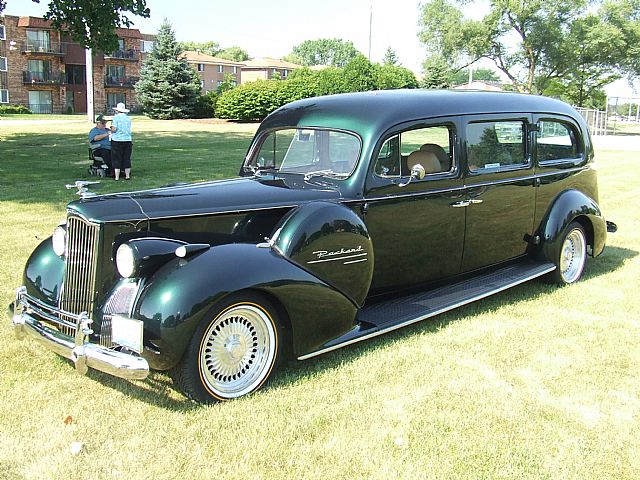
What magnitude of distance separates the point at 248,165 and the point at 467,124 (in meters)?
2.02

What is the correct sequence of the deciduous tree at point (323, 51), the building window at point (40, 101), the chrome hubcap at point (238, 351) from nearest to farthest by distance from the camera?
1. the chrome hubcap at point (238, 351)
2. the building window at point (40, 101)
3. the deciduous tree at point (323, 51)

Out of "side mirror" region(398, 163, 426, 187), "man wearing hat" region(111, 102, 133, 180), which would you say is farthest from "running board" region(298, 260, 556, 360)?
"man wearing hat" region(111, 102, 133, 180)

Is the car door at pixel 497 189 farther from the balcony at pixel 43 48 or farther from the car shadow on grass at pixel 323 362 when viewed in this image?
the balcony at pixel 43 48

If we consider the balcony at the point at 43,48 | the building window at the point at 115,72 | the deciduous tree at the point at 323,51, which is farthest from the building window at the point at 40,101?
the deciduous tree at the point at 323,51

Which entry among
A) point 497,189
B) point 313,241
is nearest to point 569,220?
point 497,189

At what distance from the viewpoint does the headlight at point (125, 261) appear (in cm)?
377

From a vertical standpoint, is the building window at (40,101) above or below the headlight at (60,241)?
above

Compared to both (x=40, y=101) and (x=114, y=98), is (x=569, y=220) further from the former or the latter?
(x=40, y=101)

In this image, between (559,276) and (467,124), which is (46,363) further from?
(559,276)

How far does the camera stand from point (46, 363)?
448 cm

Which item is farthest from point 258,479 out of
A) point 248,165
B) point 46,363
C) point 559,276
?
point 559,276

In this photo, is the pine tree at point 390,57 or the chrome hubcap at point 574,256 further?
the pine tree at point 390,57

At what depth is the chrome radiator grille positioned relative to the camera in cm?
394

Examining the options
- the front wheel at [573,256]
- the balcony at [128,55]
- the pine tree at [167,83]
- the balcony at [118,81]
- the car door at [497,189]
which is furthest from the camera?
the balcony at [128,55]
